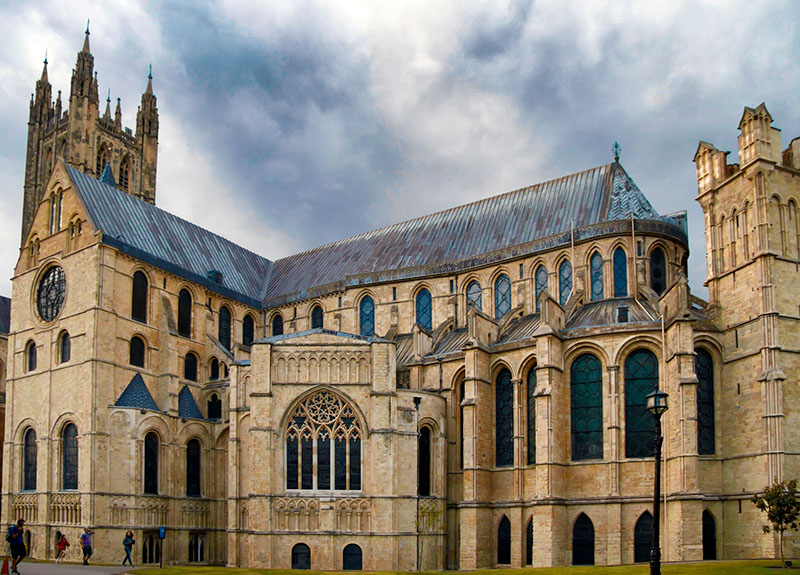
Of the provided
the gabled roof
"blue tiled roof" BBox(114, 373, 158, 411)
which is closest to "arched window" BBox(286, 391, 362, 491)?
"blue tiled roof" BBox(114, 373, 158, 411)

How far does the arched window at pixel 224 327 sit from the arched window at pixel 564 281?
21.3m

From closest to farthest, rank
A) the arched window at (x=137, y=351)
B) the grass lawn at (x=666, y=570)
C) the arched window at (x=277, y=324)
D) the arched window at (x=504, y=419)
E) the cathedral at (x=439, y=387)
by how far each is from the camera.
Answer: the grass lawn at (x=666, y=570) → the cathedral at (x=439, y=387) → the arched window at (x=504, y=419) → the arched window at (x=137, y=351) → the arched window at (x=277, y=324)

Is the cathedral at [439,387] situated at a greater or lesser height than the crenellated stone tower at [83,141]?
lesser

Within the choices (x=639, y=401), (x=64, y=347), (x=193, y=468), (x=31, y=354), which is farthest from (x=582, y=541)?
(x=31, y=354)

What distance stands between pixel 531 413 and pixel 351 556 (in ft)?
35.3

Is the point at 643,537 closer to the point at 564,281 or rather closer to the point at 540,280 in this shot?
the point at 564,281

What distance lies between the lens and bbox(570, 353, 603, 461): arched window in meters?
40.2

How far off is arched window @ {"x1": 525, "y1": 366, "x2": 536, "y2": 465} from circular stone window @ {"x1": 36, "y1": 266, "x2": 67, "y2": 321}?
25606 mm

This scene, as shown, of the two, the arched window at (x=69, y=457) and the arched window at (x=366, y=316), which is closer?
the arched window at (x=69, y=457)

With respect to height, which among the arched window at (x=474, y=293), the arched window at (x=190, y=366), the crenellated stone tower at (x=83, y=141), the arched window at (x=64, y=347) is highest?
the crenellated stone tower at (x=83, y=141)

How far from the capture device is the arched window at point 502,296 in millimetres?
49081

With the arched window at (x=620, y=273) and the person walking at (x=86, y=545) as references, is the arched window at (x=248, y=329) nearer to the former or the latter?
the person walking at (x=86, y=545)

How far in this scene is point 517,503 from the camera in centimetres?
4084

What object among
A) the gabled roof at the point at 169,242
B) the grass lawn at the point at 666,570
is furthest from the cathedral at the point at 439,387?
the grass lawn at the point at 666,570
